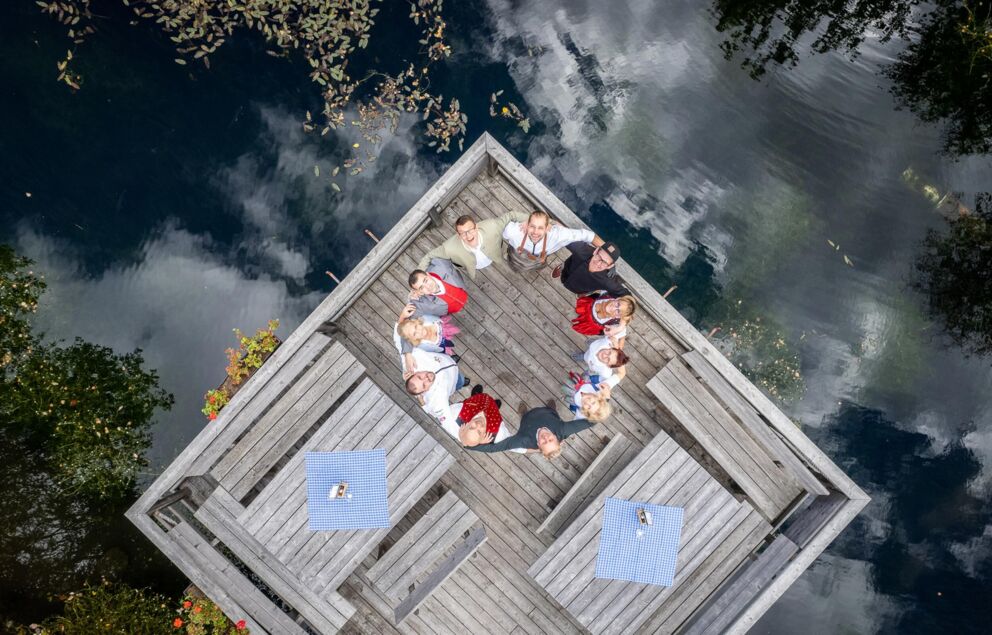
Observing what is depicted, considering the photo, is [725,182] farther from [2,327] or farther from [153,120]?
[2,327]

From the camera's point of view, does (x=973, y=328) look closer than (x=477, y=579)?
No

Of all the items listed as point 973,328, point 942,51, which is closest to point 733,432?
point 973,328

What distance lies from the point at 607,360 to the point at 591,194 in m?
3.53

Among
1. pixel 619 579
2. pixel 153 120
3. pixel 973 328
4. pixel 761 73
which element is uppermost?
pixel 761 73

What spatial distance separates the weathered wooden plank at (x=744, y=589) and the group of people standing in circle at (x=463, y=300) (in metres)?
2.67

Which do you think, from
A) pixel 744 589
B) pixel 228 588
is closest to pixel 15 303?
pixel 228 588

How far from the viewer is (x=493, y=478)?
22.7 ft

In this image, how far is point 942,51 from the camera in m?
8.40

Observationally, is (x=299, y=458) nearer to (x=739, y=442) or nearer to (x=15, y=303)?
(x=739, y=442)

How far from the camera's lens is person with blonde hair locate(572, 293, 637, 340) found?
538cm

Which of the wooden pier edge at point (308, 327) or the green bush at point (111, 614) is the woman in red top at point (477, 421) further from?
the green bush at point (111, 614)

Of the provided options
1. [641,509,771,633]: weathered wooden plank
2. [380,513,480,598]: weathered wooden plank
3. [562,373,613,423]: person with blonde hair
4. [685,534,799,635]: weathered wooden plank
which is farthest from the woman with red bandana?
[685,534,799,635]: weathered wooden plank

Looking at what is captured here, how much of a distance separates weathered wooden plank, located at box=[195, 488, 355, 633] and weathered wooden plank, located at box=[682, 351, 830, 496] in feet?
16.0

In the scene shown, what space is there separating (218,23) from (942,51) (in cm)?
1103
